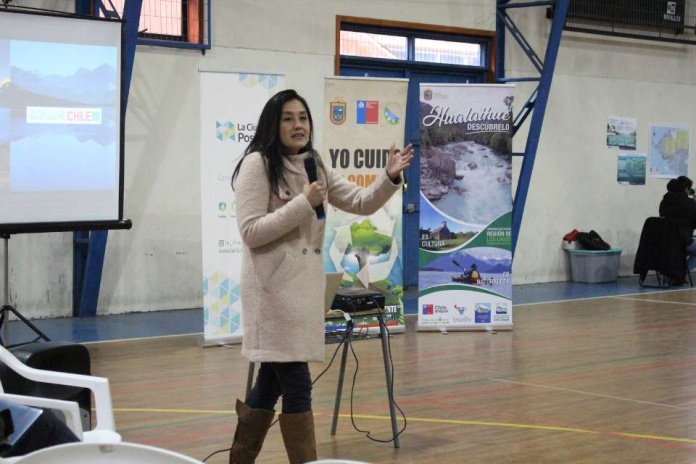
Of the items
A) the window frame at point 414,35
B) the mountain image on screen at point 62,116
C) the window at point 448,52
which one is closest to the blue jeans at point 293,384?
the mountain image on screen at point 62,116

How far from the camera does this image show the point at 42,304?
8.61 meters

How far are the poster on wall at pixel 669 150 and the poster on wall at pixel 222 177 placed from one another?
716 cm

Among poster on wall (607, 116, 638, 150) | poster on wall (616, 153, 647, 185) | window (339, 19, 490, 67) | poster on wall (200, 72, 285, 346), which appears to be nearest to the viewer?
poster on wall (200, 72, 285, 346)

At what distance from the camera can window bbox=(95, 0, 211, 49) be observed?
901 cm

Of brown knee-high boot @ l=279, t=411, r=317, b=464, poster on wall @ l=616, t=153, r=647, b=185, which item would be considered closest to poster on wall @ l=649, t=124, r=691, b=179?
poster on wall @ l=616, t=153, r=647, b=185

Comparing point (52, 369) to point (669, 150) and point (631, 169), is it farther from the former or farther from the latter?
point (669, 150)

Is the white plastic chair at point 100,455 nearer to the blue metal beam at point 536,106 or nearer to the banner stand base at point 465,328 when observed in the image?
the banner stand base at point 465,328

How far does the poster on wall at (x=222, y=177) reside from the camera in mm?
7426

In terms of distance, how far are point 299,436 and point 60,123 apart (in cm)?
371

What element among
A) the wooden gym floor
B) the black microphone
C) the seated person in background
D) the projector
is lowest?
the wooden gym floor

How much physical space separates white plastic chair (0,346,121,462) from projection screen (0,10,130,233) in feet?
9.57

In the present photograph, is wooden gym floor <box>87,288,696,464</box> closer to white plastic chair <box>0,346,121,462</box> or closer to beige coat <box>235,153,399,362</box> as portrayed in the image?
beige coat <box>235,153,399,362</box>

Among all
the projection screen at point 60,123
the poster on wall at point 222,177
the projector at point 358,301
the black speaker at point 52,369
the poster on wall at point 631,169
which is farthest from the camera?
the poster on wall at point 631,169

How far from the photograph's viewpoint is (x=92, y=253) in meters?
8.39
